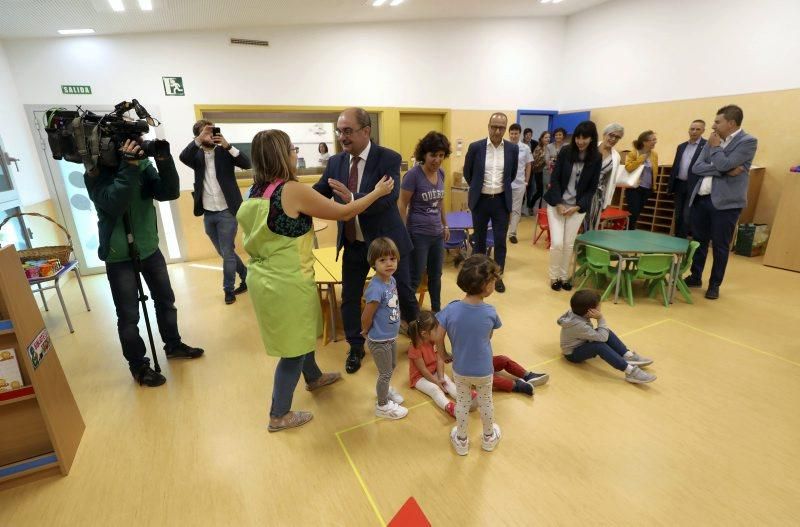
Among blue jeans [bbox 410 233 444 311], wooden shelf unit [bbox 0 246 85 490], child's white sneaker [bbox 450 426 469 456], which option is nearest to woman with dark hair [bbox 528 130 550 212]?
blue jeans [bbox 410 233 444 311]

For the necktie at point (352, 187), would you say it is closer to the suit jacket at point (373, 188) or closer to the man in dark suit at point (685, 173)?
the suit jacket at point (373, 188)

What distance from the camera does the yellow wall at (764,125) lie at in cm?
491

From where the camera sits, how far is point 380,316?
2016 mm

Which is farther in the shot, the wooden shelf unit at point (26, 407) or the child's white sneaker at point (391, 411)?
the child's white sneaker at point (391, 411)

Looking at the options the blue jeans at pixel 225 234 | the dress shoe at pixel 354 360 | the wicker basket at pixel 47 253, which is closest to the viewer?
the dress shoe at pixel 354 360

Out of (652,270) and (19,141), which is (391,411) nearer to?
(652,270)

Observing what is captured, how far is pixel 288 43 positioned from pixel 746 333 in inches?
244

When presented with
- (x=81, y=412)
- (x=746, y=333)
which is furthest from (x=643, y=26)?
(x=81, y=412)

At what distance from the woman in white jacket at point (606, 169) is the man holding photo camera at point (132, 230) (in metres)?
3.74

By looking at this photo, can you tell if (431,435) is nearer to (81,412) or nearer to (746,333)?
(81,412)

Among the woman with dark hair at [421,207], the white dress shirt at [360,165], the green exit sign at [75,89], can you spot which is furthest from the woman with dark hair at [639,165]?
the green exit sign at [75,89]

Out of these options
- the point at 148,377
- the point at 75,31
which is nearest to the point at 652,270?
the point at 148,377

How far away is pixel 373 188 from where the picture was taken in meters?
2.30

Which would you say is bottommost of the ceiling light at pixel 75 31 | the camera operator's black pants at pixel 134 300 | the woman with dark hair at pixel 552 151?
the camera operator's black pants at pixel 134 300
